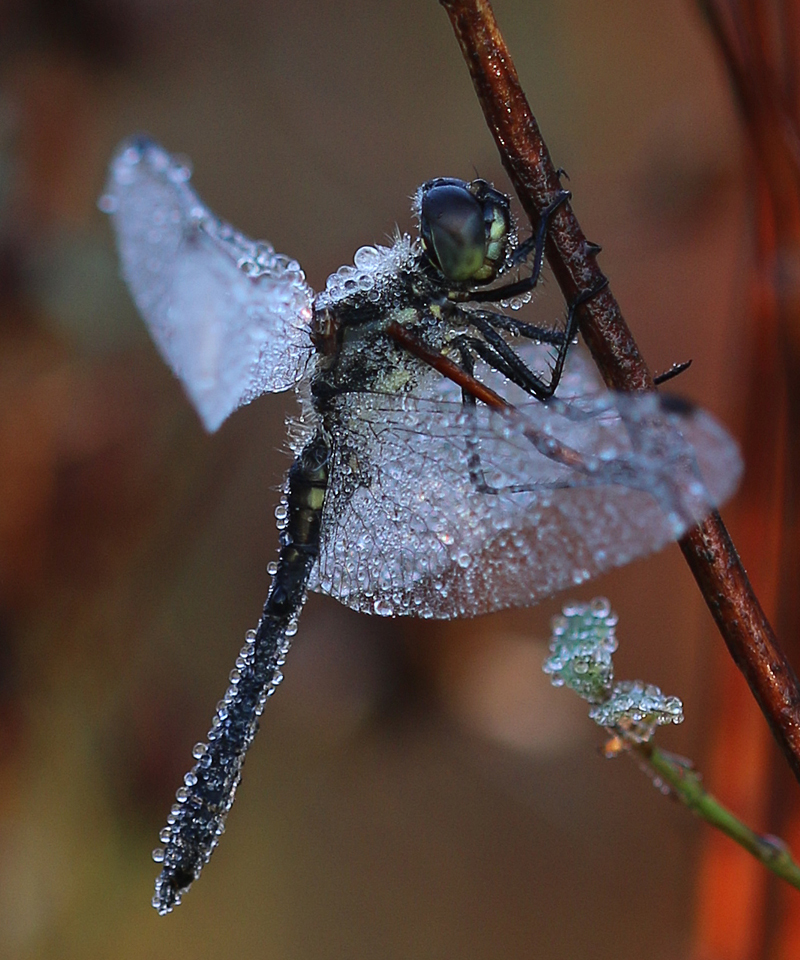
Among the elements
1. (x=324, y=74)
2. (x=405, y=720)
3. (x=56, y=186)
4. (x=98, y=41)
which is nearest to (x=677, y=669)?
(x=405, y=720)

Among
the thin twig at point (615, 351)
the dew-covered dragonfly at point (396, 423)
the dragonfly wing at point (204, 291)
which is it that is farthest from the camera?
the dragonfly wing at point (204, 291)

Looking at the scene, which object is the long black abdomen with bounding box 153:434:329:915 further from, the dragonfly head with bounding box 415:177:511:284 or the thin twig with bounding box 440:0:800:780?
the thin twig with bounding box 440:0:800:780

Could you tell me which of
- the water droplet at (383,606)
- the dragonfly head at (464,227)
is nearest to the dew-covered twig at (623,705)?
the water droplet at (383,606)

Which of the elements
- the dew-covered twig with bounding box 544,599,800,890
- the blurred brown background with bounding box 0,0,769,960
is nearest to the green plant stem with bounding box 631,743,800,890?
the dew-covered twig with bounding box 544,599,800,890

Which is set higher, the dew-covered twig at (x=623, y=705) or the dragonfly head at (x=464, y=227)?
the dragonfly head at (x=464, y=227)

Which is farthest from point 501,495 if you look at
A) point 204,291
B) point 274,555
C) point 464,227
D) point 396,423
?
point 274,555

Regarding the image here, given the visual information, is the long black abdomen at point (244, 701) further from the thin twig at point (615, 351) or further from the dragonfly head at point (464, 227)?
the thin twig at point (615, 351)

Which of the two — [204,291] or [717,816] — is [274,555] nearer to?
[204,291]
